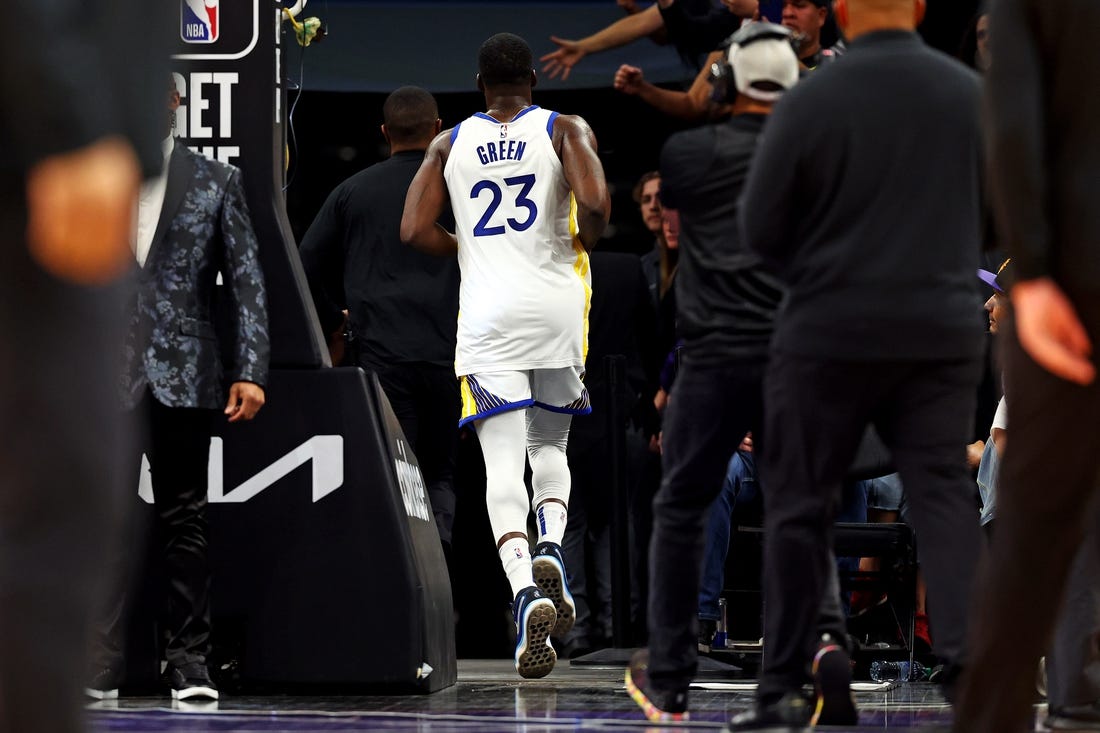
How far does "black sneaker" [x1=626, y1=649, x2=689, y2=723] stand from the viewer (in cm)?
412

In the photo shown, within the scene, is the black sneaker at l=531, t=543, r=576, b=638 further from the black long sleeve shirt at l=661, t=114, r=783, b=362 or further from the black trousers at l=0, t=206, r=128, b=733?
the black trousers at l=0, t=206, r=128, b=733

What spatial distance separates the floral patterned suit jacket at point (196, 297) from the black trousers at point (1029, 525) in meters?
2.97

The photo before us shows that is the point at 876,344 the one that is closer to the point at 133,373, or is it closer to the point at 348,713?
the point at 348,713

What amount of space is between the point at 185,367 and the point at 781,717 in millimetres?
2292

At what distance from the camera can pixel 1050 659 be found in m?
4.41

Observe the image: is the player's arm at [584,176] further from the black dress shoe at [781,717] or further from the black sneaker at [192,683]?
the black dress shoe at [781,717]

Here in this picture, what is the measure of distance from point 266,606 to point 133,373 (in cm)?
85

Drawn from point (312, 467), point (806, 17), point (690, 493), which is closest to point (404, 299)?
point (312, 467)

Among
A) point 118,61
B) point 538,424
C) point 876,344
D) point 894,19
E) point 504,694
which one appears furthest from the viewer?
point 538,424

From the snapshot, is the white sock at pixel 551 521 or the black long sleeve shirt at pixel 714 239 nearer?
the black long sleeve shirt at pixel 714 239

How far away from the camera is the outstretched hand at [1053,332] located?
7.95ft

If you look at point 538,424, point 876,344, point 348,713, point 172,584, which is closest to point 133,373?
point 172,584

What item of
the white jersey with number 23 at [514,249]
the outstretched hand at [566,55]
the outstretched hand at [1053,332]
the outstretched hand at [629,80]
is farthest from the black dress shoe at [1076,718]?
the outstretched hand at [566,55]

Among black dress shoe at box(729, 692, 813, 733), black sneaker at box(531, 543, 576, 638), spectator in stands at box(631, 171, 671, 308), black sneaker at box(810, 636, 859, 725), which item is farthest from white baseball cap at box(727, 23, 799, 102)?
spectator in stands at box(631, 171, 671, 308)
